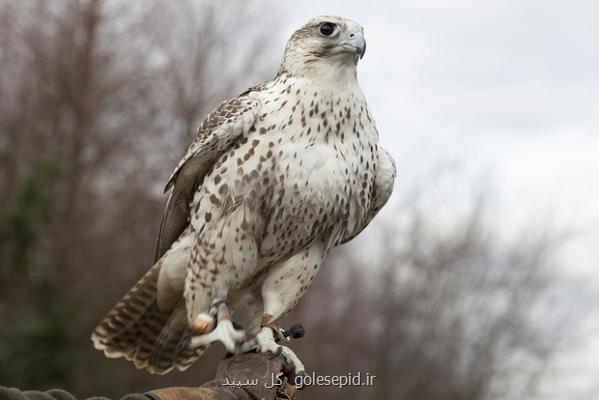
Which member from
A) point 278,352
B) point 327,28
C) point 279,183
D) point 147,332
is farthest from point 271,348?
point 327,28

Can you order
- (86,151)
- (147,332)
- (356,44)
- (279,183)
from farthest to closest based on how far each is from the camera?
(86,151) → (147,332) → (356,44) → (279,183)

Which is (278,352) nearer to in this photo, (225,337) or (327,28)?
(225,337)

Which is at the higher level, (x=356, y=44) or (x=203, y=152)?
(x=356, y=44)

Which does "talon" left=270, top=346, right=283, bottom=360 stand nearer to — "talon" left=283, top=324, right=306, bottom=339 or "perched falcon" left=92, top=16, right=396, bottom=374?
"perched falcon" left=92, top=16, right=396, bottom=374

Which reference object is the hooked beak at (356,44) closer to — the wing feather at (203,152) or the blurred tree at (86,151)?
the wing feather at (203,152)

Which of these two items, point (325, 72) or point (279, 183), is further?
point (325, 72)

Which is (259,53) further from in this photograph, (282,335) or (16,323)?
(282,335)

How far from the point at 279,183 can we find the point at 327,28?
787 millimetres

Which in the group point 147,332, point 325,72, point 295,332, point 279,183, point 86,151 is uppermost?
point 86,151

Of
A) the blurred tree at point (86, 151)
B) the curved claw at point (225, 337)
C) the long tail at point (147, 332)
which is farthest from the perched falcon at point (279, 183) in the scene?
the blurred tree at point (86, 151)

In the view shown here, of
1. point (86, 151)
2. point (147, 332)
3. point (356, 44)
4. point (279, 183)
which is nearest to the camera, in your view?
point (279, 183)

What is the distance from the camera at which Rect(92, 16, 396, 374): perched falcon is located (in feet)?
11.5

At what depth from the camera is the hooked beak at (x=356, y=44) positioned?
3.61 m

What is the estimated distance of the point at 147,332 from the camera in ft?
13.8
